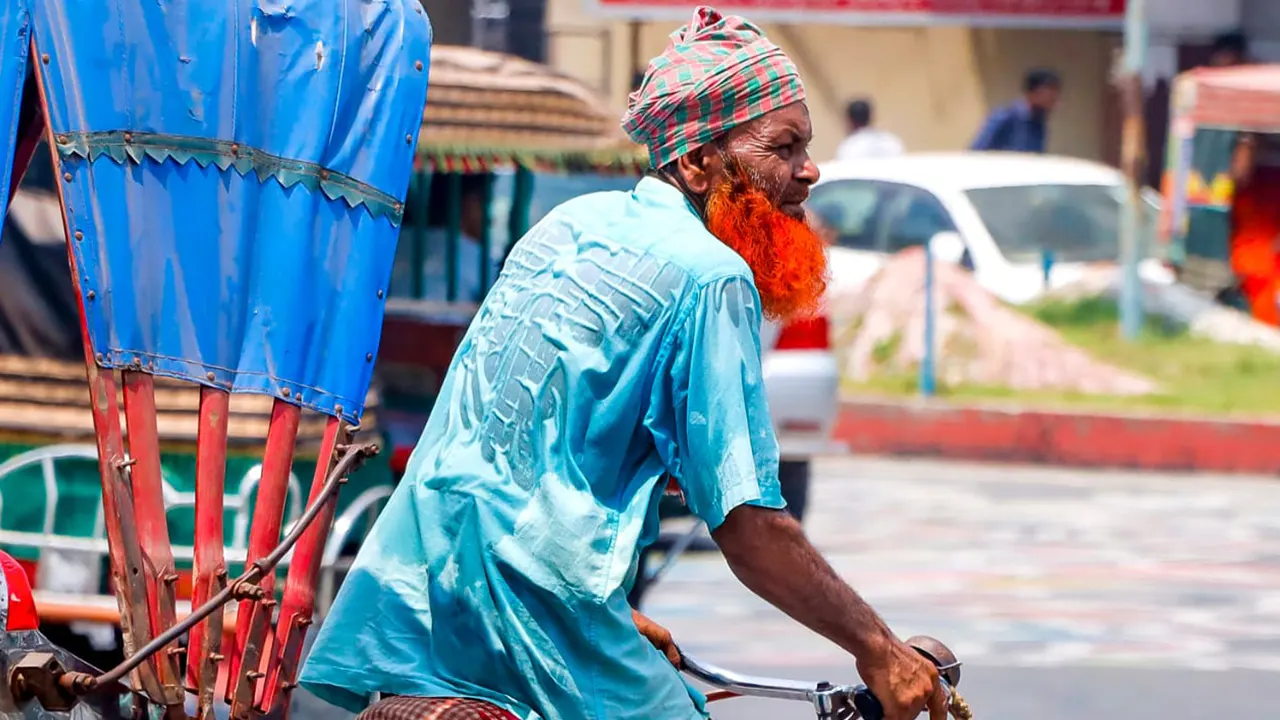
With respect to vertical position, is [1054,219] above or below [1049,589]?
below

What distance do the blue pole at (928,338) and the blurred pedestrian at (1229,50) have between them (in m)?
5.06

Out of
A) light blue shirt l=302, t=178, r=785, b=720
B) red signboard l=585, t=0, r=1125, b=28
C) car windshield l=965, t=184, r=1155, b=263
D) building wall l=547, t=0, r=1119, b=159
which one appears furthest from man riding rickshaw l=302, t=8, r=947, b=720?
building wall l=547, t=0, r=1119, b=159

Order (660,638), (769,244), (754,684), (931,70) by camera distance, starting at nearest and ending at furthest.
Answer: (769,244) < (754,684) < (660,638) < (931,70)

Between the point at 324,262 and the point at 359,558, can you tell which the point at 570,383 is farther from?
the point at 324,262

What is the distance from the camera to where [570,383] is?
250 cm

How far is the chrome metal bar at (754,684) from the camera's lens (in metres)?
2.77

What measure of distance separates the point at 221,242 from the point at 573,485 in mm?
673

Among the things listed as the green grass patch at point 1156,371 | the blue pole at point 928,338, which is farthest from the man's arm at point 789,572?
the blue pole at point 928,338

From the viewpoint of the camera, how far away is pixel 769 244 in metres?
2.68

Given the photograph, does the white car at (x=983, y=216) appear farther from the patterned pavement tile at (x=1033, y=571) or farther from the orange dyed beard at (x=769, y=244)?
the orange dyed beard at (x=769, y=244)

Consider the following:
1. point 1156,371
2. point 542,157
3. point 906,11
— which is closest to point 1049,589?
point 542,157

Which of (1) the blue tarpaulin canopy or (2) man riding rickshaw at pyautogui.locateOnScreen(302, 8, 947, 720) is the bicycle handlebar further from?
(1) the blue tarpaulin canopy

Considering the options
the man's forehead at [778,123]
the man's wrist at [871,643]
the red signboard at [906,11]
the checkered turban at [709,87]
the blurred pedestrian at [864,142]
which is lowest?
the blurred pedestrian at [864,142]

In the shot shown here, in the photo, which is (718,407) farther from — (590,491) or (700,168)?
(700,168)
